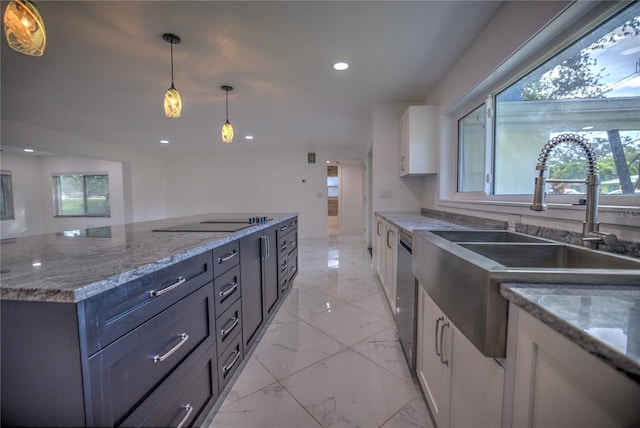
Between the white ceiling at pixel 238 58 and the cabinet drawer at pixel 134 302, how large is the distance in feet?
5.57

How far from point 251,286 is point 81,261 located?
1055 mm

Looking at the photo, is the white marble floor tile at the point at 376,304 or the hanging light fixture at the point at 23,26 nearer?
the hanging light fixture at the point at 23,26

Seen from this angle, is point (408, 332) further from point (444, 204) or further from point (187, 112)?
point (187, 112)

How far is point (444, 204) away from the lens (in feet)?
9.25

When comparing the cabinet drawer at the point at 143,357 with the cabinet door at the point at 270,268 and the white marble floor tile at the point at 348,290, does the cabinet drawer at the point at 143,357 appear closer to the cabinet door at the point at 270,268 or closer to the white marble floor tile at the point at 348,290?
the cabinet door at the point at 270,268

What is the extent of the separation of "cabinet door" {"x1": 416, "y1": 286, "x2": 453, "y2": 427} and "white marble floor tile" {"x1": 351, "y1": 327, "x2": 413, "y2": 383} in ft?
0.75

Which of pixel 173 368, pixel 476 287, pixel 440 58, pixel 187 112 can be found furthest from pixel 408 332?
pixel 187 112

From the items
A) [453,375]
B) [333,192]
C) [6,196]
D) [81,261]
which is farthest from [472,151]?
[6,196]

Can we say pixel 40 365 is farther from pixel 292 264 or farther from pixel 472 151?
pixel 472 151

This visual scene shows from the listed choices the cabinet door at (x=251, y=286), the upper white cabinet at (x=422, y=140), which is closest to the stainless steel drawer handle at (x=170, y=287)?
the cabinet door at (x=251, y=286)

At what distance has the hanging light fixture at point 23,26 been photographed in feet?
3.82

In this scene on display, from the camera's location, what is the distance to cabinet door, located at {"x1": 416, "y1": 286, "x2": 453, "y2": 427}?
108 centimetres

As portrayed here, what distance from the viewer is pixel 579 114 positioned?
134cm

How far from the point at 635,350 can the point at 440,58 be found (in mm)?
2605
